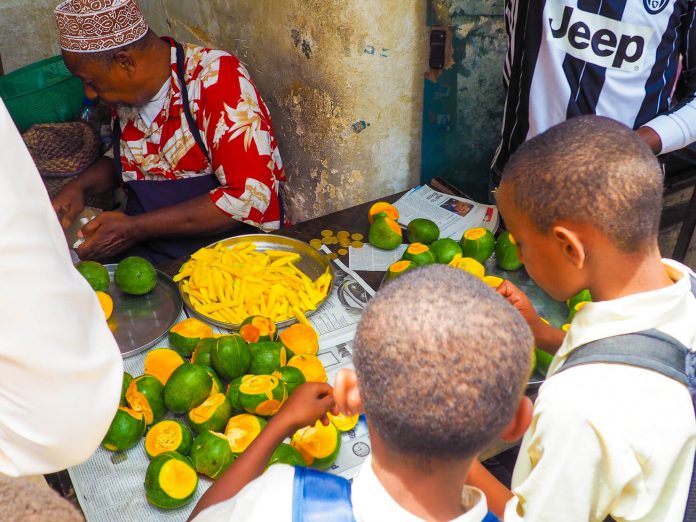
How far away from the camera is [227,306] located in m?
2.25

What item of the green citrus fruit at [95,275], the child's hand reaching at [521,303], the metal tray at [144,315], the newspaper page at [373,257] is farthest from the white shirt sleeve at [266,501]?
the newspaper page at [373,257]

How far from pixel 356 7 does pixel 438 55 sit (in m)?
0.42

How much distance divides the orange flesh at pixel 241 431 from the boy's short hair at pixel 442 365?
85cm

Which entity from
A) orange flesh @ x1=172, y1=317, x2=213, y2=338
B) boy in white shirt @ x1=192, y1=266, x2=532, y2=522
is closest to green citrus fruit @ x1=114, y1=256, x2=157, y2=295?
orange flesh @ x1=172, y1=317, x2=213, y2=338

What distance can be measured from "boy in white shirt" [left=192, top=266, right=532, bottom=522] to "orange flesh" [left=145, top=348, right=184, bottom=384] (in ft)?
3.09

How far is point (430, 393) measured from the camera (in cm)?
92

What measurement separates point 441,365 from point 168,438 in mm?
1093

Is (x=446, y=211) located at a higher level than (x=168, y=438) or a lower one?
lower

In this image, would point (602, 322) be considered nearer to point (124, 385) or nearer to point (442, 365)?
point (442, 365)

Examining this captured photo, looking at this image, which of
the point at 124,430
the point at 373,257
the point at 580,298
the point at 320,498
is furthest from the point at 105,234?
the point at 320,498

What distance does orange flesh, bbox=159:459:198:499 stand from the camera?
160 cm

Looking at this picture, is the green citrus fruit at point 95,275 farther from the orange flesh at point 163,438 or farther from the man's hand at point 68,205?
the man's hand at point 68,205

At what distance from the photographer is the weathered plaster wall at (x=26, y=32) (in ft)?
16.6

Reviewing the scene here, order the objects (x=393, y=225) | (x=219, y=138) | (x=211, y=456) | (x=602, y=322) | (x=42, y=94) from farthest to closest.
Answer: (x=42, y=94), (x=219, y=138), (x=393, y=225), (x=211, y=456), (x=602, y=322)
